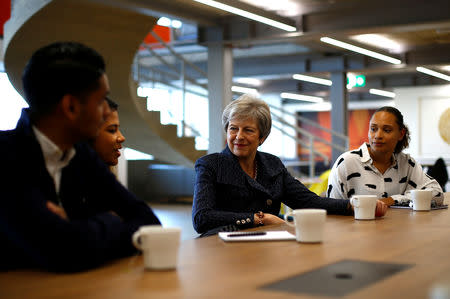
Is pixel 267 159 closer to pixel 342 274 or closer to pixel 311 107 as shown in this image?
pixel 342 274

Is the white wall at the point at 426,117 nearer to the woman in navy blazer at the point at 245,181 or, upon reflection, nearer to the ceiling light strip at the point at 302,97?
the ceiling light strip at the point at 302,97

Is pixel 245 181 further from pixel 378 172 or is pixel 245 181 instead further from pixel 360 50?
pixel 360 50

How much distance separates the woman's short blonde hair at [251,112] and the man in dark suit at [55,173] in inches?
49.5

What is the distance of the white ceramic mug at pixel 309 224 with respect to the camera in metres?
1.82

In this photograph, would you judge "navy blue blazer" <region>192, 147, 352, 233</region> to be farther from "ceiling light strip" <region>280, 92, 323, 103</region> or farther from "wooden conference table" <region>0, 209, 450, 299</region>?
"ceiling light strip" <region>280, 92, 323, 103</region>

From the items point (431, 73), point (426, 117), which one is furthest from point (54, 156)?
point (426, 117)

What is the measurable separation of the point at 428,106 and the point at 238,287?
1534 cm

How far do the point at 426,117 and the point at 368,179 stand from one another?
13026 mm

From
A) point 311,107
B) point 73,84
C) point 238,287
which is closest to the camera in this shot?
point 238,287

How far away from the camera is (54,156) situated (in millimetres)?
1644

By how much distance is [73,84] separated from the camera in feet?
5.19

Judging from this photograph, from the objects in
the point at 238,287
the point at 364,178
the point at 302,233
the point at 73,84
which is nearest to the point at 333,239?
the point at 302,233

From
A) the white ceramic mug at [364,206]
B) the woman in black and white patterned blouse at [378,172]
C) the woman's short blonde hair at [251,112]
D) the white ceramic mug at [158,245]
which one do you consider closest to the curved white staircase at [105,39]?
the woman's short blonde hair at [251,112]

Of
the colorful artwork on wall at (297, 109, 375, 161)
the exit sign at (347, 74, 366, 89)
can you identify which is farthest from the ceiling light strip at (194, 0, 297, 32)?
the colorful artwork on wall at (297, 109, 375, 161)
